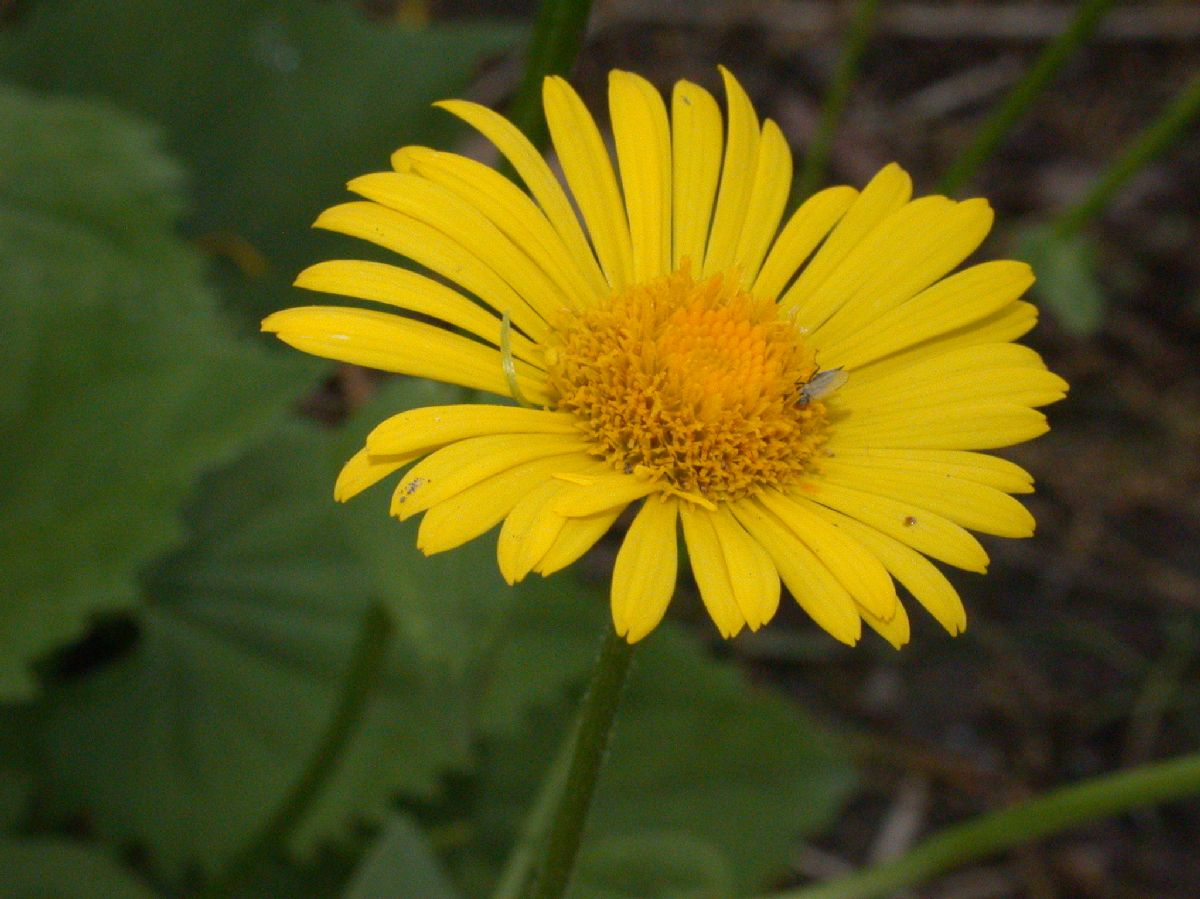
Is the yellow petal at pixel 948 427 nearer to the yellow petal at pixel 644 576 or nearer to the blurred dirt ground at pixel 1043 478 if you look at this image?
the yellow petal at pixel 644 576

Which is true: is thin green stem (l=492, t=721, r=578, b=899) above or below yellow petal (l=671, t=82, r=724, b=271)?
below

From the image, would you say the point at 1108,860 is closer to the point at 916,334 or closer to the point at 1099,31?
the point at 916,334

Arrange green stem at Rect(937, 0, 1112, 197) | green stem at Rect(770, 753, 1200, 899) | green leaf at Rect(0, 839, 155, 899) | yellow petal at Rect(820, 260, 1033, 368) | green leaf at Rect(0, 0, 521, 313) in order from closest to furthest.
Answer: yellow petal at Rect(820, 260, 1033, 368), green stem at Rect(770, 753, 1200, 899), green stem at Rect(937, 0, 1112, 197), green leaf at Rect(0, 839, 155, 899), green leaf at Rect(0, 0, 521, 313)

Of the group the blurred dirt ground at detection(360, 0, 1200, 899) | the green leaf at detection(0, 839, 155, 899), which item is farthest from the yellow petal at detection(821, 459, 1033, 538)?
the blurred dirt ground at detection(360, 0, 1200, 899)

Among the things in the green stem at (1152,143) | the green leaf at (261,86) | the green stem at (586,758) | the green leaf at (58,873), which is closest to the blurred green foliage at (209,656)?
the green leaf at (58,873)

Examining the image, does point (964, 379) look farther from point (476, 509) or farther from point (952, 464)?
point (476, 509)

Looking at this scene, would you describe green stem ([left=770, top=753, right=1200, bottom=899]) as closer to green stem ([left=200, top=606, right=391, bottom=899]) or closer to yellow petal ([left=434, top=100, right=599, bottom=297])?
green stem ([left=200, top=606, right=391, bottom=899])

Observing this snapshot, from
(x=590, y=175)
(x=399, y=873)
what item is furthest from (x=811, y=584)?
(x=399, y=873)
